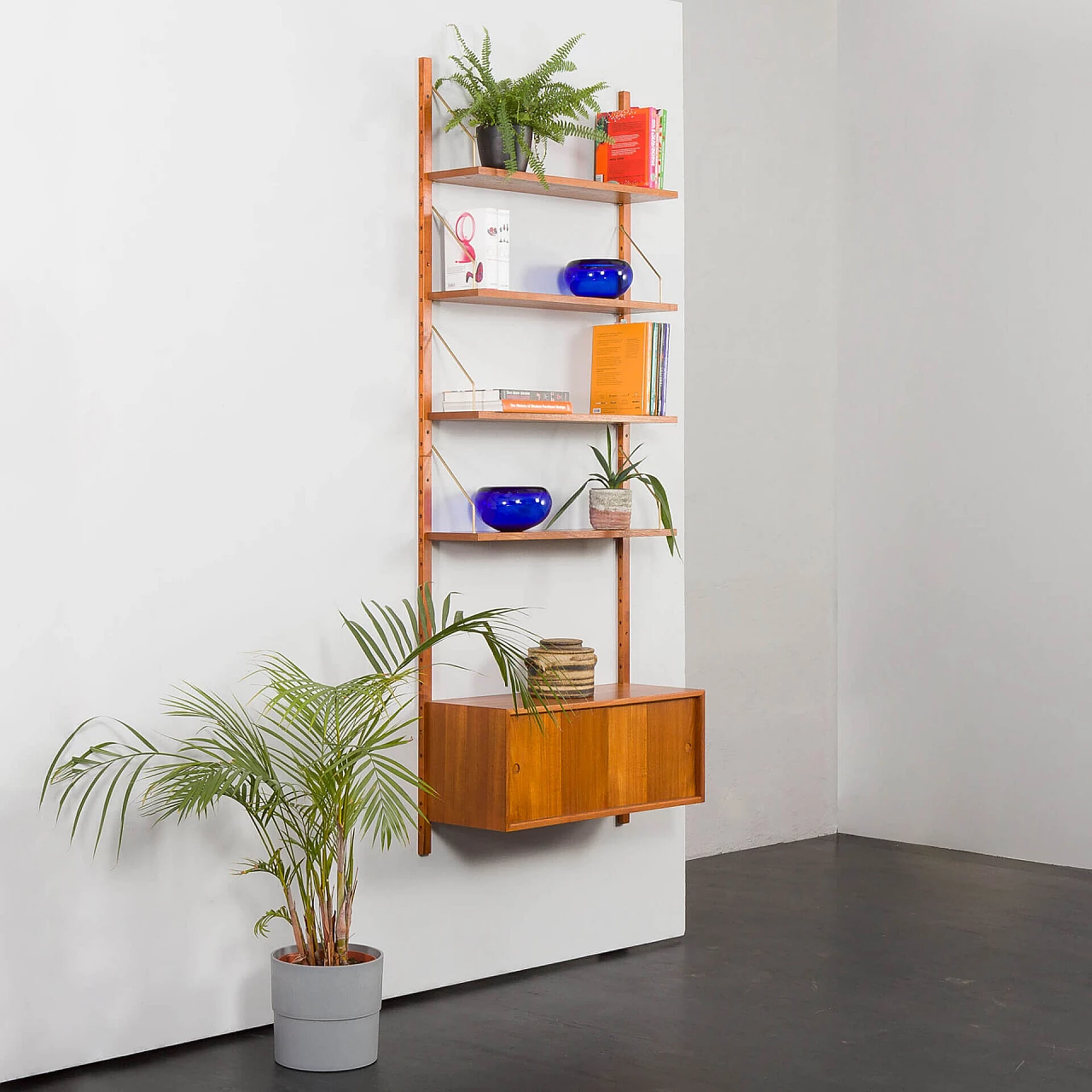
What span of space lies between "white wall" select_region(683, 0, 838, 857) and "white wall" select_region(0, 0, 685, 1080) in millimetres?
1685

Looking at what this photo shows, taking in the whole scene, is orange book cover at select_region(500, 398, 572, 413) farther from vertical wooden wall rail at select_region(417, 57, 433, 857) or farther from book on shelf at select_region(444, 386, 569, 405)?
vertical wooden wall rail at select_region(417, 57, 433, 857)

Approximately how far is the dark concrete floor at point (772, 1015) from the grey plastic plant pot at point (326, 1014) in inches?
1.8

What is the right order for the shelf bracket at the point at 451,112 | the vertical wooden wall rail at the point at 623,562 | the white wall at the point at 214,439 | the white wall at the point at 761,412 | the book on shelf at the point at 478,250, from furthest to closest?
the white wall at the point at 761,412 → the vertical wooden wall rail at the point at 623,562 → the shelf bracket at the point at 451,112 → the book on shelf at the point at 478,250 → the white wall at the point at 214,439

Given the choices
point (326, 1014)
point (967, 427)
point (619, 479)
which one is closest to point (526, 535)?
point (619, 479)

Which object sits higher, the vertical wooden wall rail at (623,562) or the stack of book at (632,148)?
the stack of book at (632,148)

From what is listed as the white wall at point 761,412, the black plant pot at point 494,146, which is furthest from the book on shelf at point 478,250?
the white wall at point 761,412

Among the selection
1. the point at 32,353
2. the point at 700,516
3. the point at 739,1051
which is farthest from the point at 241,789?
the point at 700,516

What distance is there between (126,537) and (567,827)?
1717 mm

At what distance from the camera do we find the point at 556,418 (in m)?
4.53

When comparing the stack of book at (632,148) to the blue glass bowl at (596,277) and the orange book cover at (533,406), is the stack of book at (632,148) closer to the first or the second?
the blue glass bowl at (596,277)

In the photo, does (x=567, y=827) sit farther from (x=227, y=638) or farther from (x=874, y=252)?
(x=874, y=252)

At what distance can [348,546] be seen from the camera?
433 cm

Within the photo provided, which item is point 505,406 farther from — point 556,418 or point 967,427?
point 967,427

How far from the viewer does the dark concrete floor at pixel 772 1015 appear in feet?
12.3
